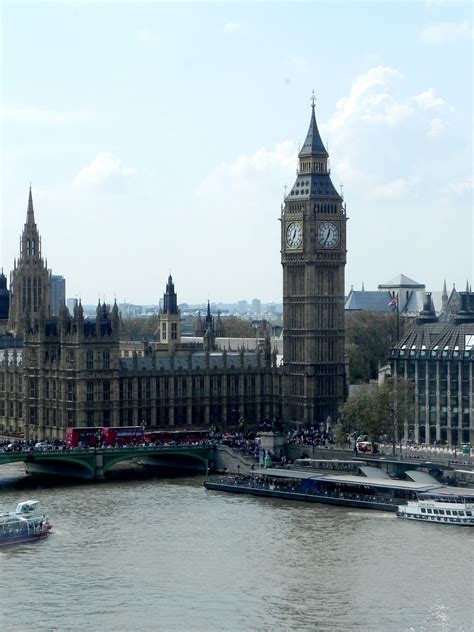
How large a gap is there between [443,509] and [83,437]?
33.8 meters

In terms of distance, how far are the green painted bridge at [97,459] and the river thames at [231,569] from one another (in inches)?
319

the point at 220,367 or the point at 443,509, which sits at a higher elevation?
the point at 220,367

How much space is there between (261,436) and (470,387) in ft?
52.3

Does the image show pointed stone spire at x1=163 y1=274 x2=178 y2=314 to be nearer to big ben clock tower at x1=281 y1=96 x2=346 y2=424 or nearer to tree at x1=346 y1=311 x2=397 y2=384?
tree at x1=346 y1=311 x2=397 y2=384

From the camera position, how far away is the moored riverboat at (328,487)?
9706 cm

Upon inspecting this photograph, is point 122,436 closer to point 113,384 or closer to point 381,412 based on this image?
point 113,384

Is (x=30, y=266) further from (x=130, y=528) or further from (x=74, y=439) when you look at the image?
(x=130, y=528)

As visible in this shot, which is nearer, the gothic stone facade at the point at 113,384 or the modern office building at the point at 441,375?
the modern office building at the point at 441,375

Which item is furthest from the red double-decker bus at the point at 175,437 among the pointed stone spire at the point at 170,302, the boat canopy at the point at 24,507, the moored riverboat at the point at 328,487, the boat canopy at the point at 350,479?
the pointed stone spire at the point at 170,302

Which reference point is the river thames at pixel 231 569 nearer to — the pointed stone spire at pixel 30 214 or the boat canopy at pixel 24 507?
the boat canopy at pixel 24 507

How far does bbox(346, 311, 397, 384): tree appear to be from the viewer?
16349 cm

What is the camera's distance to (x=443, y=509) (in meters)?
90.9

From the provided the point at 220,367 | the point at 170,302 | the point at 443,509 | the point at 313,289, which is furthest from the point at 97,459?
the point at 170,302

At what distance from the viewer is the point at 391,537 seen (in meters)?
85.8
